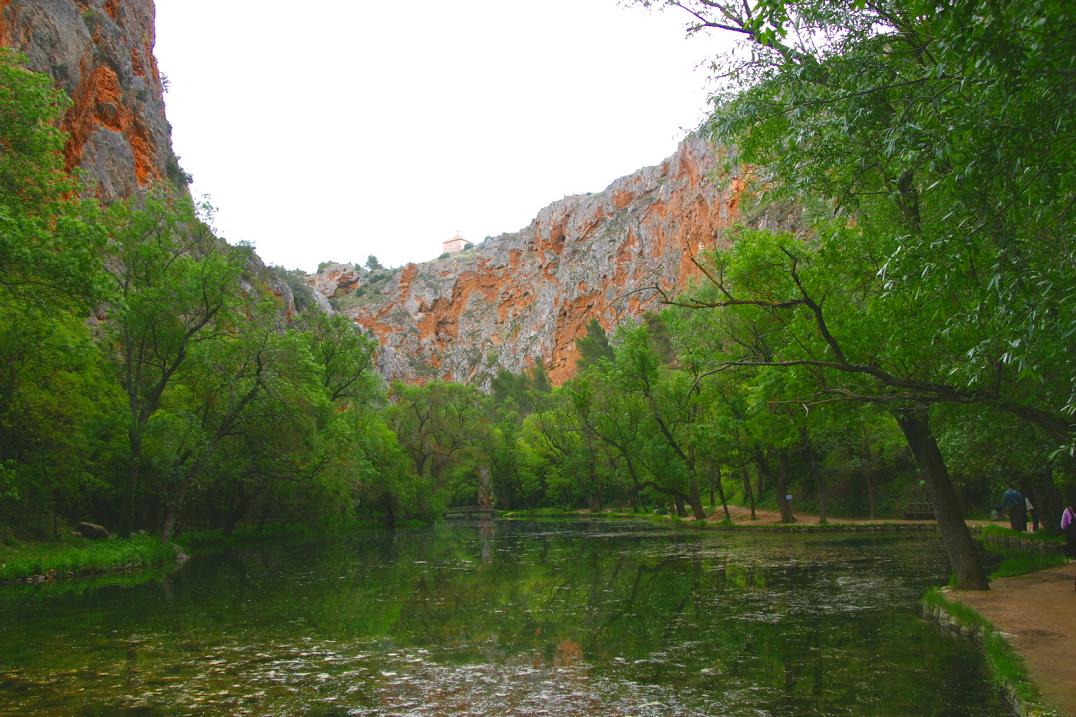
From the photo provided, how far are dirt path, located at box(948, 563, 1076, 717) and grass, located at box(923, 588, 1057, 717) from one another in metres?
0.09

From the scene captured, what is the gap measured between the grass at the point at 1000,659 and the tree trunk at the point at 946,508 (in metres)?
1.17

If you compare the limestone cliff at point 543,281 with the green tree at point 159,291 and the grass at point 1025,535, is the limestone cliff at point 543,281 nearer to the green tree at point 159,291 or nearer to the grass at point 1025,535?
the grass at point 1025,535

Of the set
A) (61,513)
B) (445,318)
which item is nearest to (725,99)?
(61,513)

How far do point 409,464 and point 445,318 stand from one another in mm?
101647

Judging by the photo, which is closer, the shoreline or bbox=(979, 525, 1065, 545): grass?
the shoreline

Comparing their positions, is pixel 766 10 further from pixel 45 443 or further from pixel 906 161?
pixel 45 443

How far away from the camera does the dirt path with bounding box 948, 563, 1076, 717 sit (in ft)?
24.3

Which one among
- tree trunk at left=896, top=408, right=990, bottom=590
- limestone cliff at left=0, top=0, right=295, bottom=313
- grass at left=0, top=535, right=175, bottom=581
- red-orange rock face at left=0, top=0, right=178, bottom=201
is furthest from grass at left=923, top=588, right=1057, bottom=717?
red-orange rock face at left=0, top=0, right=178, bottom=201

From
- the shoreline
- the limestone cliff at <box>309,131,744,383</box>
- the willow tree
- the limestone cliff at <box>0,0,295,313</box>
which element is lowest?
the shoreline

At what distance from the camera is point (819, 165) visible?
10.9 m

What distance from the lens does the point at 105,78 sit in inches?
1693

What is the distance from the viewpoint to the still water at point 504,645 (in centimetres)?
802

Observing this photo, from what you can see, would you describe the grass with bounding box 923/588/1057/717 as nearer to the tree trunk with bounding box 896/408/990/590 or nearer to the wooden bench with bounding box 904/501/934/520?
the tree trunk with bounding box 896/408/990/590

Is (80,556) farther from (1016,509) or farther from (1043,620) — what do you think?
(1016,509)
